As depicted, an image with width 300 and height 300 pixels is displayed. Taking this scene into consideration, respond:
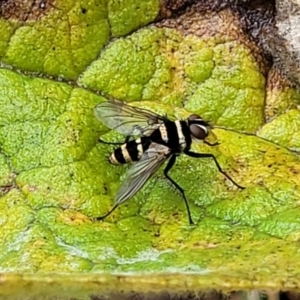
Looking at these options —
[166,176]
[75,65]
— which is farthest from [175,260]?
[75,65]

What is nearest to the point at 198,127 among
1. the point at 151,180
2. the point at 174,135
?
the point at 174,135

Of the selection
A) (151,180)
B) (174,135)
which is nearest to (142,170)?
(151,180)

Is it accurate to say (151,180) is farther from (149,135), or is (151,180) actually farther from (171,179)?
(149,135)

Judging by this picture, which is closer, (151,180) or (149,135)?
(151,180)

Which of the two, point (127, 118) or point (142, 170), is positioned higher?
point (127, 118)

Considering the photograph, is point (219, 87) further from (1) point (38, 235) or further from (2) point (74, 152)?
(1) point (38, 235)

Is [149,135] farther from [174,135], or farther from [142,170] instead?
[142,170]
